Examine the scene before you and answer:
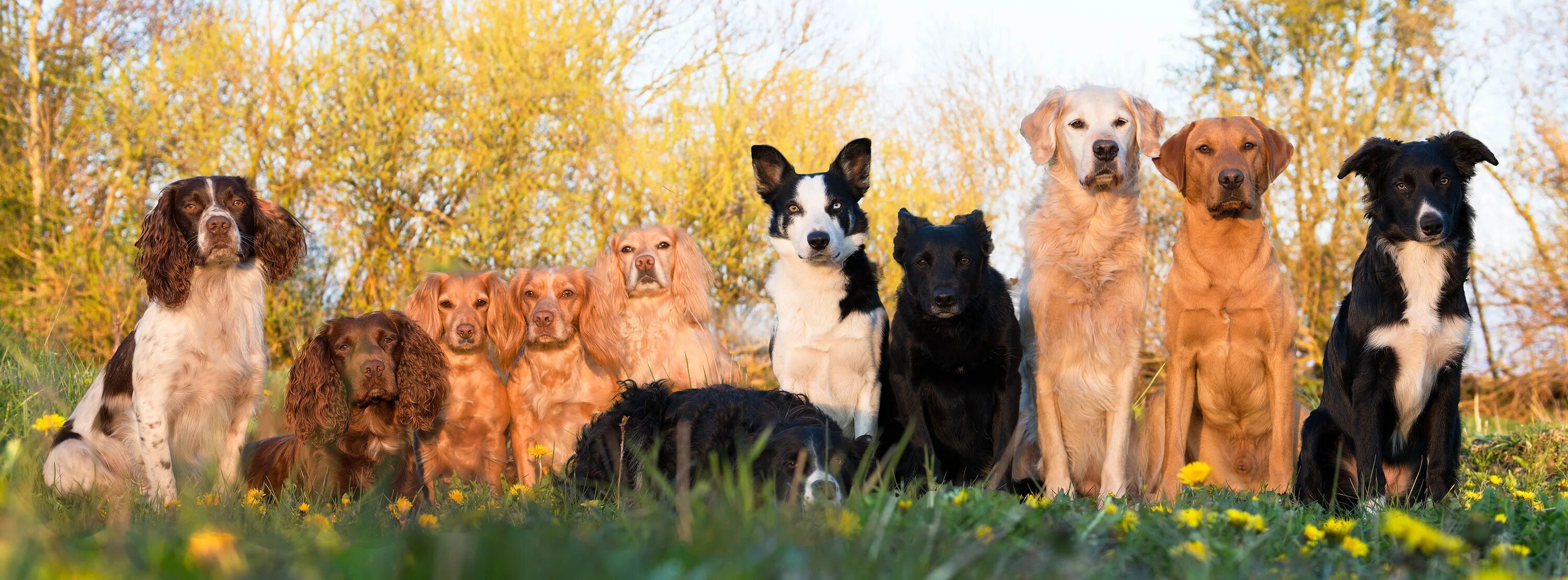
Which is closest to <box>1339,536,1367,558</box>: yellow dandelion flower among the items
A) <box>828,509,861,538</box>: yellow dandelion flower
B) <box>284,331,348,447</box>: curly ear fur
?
<box>828,509,861,538</box>: yellow dandelion flower

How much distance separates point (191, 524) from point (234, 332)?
131 inches

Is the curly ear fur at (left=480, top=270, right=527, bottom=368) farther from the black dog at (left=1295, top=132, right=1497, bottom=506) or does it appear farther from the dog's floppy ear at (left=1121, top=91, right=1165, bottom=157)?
the black dog at (left=1295, top=132, right=1497, bottom=506)

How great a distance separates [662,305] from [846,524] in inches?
155

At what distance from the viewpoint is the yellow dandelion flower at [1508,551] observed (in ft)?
8.57

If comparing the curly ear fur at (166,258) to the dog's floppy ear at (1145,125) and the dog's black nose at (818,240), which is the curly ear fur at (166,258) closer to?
the dog's black nose at (818,240)

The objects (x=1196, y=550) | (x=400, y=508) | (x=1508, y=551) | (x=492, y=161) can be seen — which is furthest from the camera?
(x=492, y=161)

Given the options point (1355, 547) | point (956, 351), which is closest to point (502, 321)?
point (956, 351)

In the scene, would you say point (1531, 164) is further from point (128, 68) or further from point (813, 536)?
point (128, 68)

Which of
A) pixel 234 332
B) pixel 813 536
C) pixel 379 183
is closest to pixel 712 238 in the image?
pixel 379 183

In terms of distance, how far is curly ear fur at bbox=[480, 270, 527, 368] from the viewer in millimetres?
6113

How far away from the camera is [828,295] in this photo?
18.1ft

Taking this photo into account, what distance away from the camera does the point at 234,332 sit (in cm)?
504

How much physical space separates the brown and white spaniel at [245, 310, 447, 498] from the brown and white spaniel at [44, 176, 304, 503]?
0.25 m

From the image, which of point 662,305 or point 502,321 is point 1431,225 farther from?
point 502,321
